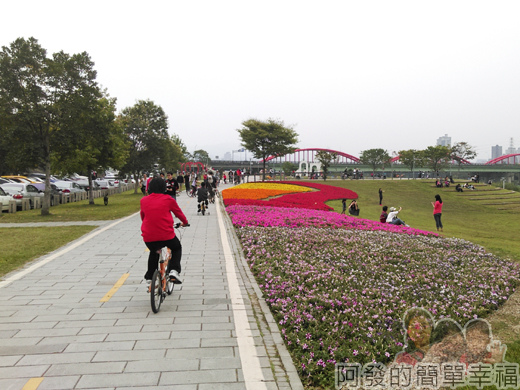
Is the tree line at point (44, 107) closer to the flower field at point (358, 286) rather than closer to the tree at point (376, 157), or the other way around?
the flower field at point (358, 286)

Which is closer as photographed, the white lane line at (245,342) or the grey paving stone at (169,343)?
the white lane line at (245,342)

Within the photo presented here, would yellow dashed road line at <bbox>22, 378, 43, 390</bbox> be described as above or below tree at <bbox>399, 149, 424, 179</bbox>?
below

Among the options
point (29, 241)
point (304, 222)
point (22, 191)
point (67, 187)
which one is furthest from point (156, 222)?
point (67, 187)

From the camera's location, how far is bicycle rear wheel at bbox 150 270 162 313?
244 inches

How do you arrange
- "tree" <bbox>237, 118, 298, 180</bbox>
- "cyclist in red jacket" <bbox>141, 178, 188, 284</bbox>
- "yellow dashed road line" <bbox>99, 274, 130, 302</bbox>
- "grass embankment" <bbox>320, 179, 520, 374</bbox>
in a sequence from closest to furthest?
1. "cyclist in red jacket" <bbox>141, 178, 188, 284</bbox>
2. "yellow dashed road line" <bbox>99, 274, 130, 302</bbox>
3. "grass embankment" <bbox>320, 179, 520, 374</bbox>
4. "tree" <bbox>237, 118, 298, 180</bbox>

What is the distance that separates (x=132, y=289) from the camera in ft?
25.5

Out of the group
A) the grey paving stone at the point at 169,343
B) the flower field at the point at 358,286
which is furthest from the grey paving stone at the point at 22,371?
the flower field at the point at 358,286

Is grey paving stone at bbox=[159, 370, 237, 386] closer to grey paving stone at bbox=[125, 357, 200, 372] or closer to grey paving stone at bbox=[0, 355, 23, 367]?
grey paving stone at bbox=[125, 357, 200, 372]

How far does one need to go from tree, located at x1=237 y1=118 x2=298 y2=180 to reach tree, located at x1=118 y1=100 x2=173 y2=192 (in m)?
13.2

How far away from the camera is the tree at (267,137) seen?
54147 mm

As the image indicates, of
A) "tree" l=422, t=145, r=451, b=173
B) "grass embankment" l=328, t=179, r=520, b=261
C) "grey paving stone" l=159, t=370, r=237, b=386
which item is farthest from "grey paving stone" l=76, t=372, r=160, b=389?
"tree" l=422, t=145, r=451, b=173

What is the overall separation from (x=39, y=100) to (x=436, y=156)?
59960 millimetres

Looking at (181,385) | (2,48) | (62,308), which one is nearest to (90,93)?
(2,48)

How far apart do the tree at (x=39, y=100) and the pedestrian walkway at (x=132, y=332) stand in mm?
13795
